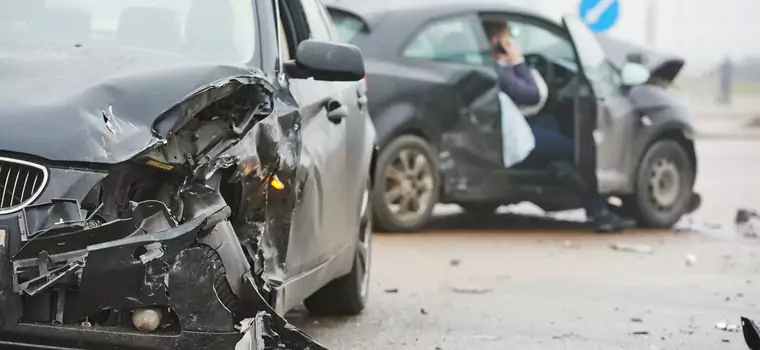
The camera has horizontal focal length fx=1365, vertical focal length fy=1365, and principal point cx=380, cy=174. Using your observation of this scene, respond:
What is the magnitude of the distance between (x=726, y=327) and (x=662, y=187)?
551 centimetres

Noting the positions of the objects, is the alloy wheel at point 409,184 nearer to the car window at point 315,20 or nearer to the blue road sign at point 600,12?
the car window at point 315,20

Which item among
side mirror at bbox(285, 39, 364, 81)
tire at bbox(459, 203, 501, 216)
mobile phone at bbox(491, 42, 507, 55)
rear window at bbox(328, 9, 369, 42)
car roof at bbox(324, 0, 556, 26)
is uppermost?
side mirror at bbox(285, 39, 364, 81)

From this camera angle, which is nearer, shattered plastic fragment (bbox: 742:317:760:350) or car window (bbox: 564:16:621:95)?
shattered plastic fragment (bbox: 742:317:760:350)

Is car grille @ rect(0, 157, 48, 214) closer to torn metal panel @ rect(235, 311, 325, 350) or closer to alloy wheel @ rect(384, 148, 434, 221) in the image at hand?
torn metal panel @ rect(235, 311, 325, 350)

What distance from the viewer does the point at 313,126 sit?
565 centimetres

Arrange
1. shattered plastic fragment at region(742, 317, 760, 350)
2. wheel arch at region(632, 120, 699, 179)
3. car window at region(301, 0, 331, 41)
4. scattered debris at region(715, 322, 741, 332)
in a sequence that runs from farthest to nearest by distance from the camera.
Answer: wheel arch at region(632, 120, 699, 179)
scattered debris at region(715, 322, 741, 332)
car window at region(301, 0, 331, 41)
shattered plastic fragment at region(742, 317, 760, 350)

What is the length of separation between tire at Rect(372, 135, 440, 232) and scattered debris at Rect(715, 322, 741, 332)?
14.6 ft

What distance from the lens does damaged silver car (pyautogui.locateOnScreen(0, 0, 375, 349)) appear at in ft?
12.5

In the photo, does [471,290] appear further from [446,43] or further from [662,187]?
[662,187]

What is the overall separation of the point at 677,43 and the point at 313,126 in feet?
129

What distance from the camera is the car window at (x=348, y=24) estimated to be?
37.8ft

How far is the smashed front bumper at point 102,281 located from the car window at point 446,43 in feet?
25.0

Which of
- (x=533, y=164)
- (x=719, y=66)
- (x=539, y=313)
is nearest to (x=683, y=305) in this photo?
(x=539, y=313)

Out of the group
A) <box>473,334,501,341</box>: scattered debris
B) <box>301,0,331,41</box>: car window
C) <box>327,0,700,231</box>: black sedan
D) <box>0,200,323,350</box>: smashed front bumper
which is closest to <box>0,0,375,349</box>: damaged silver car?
<box>0,200,323,350</box>: smashed front bumper
